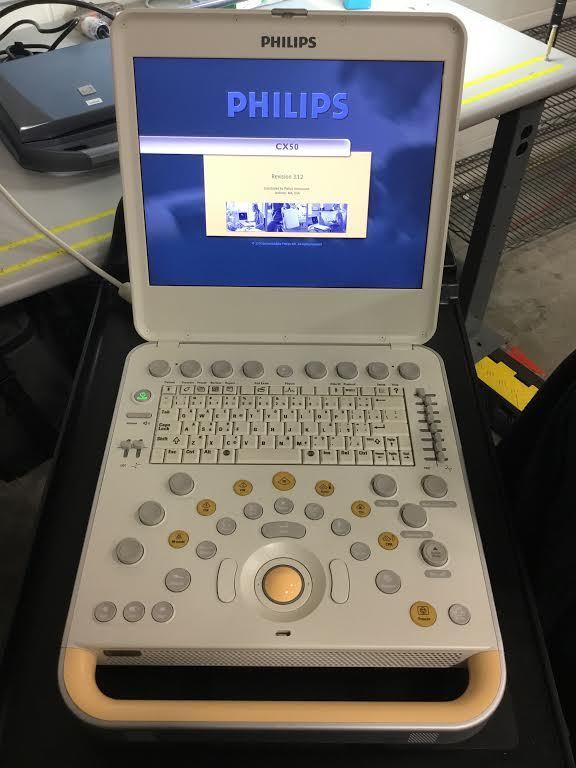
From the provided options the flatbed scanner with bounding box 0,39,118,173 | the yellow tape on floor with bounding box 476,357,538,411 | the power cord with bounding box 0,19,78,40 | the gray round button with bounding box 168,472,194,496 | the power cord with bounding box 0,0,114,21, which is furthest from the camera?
the yellow tape on floor with bounding box 476,357,538,411

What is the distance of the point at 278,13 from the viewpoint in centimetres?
58

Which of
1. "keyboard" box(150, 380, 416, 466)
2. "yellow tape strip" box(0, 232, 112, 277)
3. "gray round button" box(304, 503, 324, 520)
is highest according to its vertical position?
"yellow tape strip" box(0, 232, 112, 277)

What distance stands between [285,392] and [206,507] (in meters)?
0.14

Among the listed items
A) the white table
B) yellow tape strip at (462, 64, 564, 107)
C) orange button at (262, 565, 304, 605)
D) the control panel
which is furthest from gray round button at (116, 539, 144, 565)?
yellow tape strip at (462, 64, 564, 107)

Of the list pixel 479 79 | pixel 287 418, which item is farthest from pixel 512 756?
pixel 479 79

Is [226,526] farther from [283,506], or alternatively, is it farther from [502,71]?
[502,71]

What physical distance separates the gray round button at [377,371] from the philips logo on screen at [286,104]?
0.24 meters

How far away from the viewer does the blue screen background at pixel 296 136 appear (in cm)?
60

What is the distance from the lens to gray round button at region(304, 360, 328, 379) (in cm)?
66

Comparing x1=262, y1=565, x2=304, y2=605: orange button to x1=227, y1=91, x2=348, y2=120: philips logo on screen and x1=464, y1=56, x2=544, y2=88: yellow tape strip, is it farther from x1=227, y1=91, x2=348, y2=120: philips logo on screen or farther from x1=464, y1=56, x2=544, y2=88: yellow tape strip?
x1=464, y1=56, x2=544, y2=88: yellow tape strip

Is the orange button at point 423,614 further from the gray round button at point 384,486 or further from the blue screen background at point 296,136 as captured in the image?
the blue screen background at point 296,136

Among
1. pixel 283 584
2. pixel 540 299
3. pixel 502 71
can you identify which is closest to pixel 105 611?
pixel 283 584

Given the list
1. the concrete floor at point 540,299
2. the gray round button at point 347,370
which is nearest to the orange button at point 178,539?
the gray round button at point 347,370

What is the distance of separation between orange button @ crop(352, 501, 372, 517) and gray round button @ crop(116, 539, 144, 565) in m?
0.18
